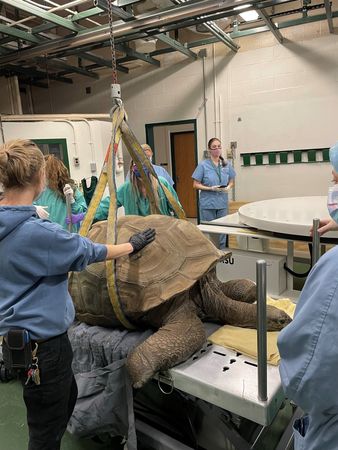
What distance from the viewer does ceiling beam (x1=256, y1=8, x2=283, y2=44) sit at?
420cm

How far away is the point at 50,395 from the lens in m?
1.24

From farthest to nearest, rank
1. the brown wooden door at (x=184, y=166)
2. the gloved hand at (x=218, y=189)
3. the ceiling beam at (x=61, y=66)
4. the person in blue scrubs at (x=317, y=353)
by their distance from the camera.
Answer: the brown wooden door at (x=184, y=166)
the ceiling beam at (x=61, y=66)
the gloved hand at (x=218, y=189)
the person in blue scrubs at (x=317, y=353)

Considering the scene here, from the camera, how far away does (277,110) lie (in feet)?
17.2

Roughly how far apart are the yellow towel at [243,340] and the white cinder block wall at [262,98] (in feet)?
13.3

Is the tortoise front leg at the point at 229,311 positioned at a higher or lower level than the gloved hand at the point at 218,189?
lower

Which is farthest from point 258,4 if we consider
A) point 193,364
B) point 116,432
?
point 116,432

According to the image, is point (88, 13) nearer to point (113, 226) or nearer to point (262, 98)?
point (262, 98)

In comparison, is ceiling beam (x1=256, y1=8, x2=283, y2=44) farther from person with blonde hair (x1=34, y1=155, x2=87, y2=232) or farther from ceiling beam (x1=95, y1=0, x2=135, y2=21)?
person with blonde hair (x1=34, y1=155, x2=87, y2=232)

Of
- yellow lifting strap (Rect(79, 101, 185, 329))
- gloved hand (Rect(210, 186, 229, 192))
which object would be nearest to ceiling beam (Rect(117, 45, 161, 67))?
gloved hand (Rect(210, 186, 229, 192))

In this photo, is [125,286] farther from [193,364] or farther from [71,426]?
[71,426]

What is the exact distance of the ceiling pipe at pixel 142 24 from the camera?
3.34 metres

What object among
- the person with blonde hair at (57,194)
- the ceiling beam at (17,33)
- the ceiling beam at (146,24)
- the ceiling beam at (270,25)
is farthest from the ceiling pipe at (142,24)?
the person with blonde hair at (57,194)

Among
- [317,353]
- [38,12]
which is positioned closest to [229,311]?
[317,353]

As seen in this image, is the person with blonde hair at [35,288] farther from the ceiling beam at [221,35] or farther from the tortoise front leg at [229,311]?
the ceiling beam at [221,35]
